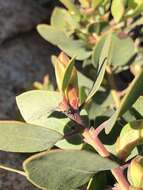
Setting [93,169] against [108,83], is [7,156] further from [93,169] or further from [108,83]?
[93,169]

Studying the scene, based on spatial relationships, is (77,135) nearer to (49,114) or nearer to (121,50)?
(49,114)

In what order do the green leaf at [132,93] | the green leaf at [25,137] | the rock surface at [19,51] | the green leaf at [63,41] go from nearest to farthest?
the green leaf at [132,93], the green leaf at [25,137], the green leaf at [63,41], the rock surface at [19,51]

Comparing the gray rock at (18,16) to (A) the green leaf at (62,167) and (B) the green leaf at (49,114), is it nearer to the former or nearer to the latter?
(B) the green leaf at (49,114)

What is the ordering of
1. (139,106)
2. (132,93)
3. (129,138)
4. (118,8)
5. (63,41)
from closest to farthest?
1. (132,93)
2. (129,138)
3. (139,106)
4. (118,8)
5. (63,41)

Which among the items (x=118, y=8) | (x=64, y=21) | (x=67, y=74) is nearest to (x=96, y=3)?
(x=118, y=8)

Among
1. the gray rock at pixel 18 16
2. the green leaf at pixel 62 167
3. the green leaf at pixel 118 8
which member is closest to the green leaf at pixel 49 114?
A: the green leaf at pixel 62 167

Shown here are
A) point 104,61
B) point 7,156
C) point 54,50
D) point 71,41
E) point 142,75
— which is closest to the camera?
point 142,75

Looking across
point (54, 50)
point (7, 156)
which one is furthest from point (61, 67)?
point (54, 50)
